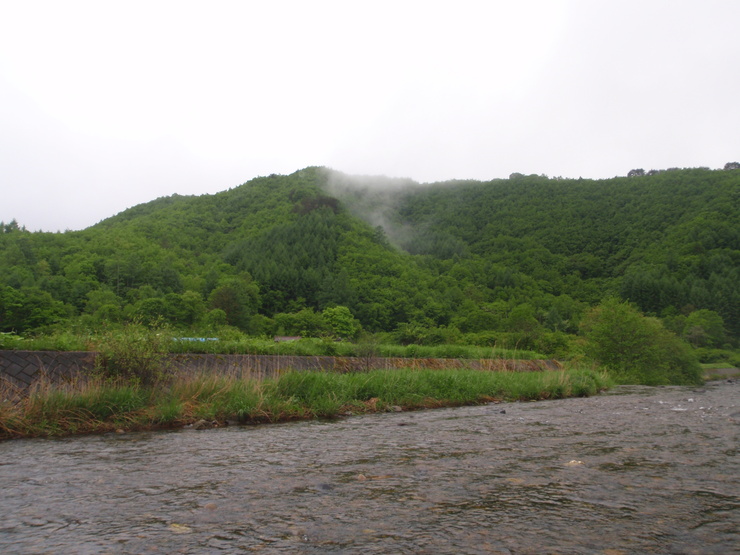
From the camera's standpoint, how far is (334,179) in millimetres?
167250

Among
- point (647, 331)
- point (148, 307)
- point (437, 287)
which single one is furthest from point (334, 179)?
point (647, 331)

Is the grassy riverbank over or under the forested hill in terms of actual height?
under

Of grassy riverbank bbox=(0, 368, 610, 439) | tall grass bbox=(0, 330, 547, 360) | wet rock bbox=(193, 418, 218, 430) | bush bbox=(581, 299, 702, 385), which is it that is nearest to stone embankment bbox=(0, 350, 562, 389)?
tall grass bbox=(0, 330, 547, 360)

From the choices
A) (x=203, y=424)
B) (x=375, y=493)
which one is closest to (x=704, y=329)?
(x=203, y=424)

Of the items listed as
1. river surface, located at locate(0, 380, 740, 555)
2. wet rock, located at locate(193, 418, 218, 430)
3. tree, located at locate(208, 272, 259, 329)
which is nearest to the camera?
river surface, located at locate(0, 380, 740, 555)

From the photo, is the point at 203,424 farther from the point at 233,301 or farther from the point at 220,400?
the point at 233,301

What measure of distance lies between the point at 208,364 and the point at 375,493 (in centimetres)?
895

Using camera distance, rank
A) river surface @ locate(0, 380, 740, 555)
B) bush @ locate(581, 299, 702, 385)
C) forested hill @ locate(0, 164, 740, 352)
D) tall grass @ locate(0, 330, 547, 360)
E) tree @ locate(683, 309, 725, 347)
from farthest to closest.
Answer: forested hill @ locate(0, 164, 740, 352)
tree @ locate(683, 309, 725, 347)
bush @ locate(581, 299, 702, 385)
tall grass @ locate(0, 330, 547, 360)
river surface @ locate(0, 380, 740, 555)

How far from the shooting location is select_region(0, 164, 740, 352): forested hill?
75.9 m

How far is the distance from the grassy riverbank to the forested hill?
5046 cm

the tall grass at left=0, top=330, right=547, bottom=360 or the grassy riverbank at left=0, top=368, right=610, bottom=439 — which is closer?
the grassy riverbank at left=0, top=368, right=610, bottom=439

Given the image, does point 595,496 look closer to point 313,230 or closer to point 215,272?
point 215,272

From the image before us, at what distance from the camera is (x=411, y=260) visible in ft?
376

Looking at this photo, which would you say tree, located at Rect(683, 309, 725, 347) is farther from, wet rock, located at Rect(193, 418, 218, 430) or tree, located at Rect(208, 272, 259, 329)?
wet rock, located at Rect(193, 418, 218, 430)
